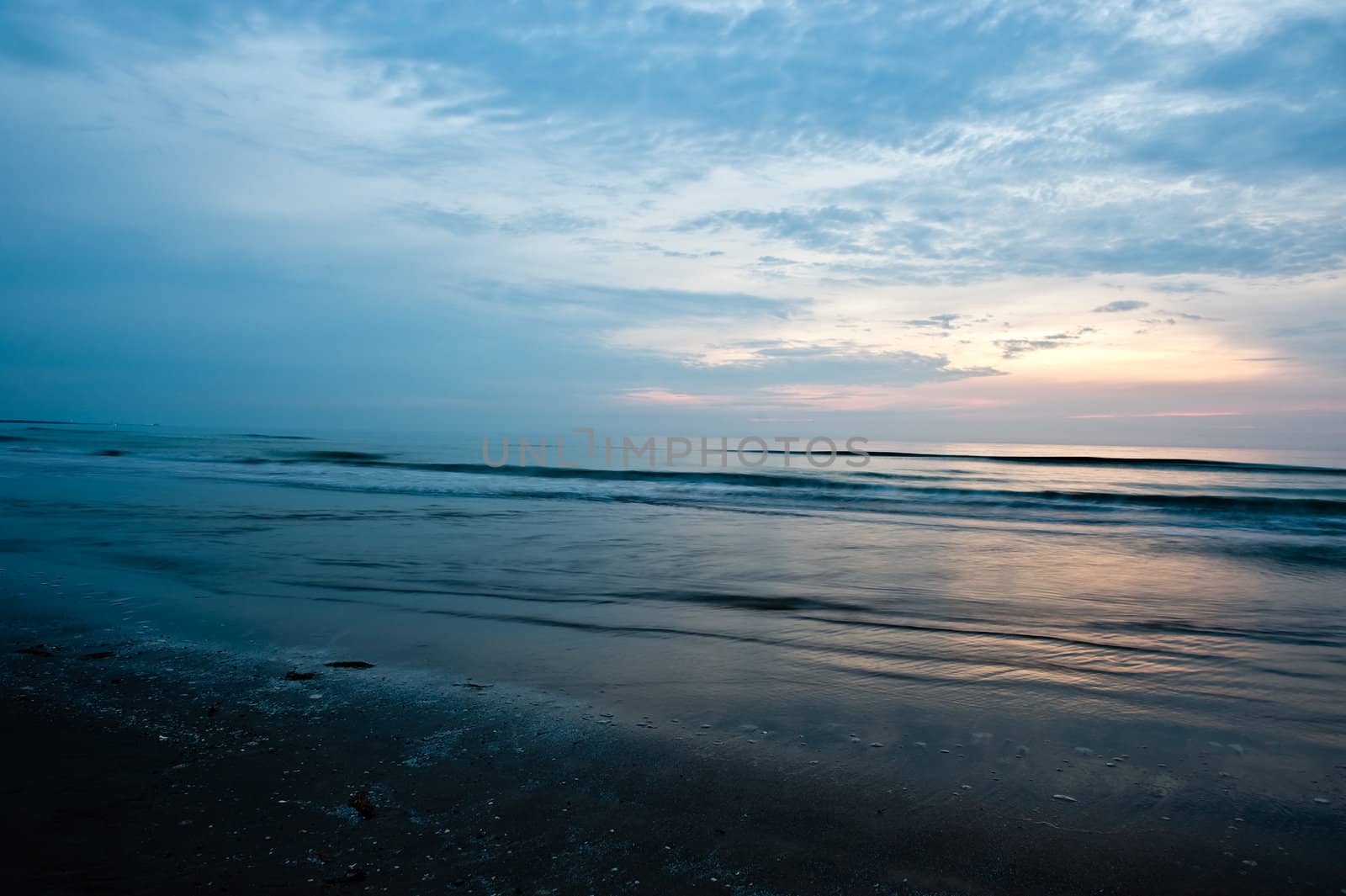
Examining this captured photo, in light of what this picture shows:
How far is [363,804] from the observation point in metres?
2.91

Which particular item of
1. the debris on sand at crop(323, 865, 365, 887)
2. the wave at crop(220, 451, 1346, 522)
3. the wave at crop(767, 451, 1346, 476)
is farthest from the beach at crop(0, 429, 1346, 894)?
the wave at crop(767, 451, 1346, 476)

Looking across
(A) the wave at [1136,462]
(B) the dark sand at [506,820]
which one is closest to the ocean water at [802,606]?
(B) the dark sand at [506,820]

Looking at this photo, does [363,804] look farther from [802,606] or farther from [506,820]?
[802,606]

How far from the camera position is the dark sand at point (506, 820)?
2.50 metres

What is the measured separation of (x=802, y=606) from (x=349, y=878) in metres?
5.07

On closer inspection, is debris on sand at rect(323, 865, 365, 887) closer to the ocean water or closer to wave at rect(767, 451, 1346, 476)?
the ocean water

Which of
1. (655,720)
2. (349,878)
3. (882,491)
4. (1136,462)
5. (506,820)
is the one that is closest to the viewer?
(349,878)

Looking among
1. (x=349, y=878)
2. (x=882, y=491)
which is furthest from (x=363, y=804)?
(x=882, y=491)

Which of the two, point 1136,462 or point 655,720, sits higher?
point 1136,462

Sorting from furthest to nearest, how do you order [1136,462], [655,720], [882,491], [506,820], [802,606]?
[1136,462], [882,491], [802,606], [655,720], [506,820]

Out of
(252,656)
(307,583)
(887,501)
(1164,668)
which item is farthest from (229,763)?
(887,501)

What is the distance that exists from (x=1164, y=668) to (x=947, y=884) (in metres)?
3.68

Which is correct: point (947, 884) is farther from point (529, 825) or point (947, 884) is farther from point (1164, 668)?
point (1164, 668)

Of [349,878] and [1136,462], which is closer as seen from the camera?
[349,878]
